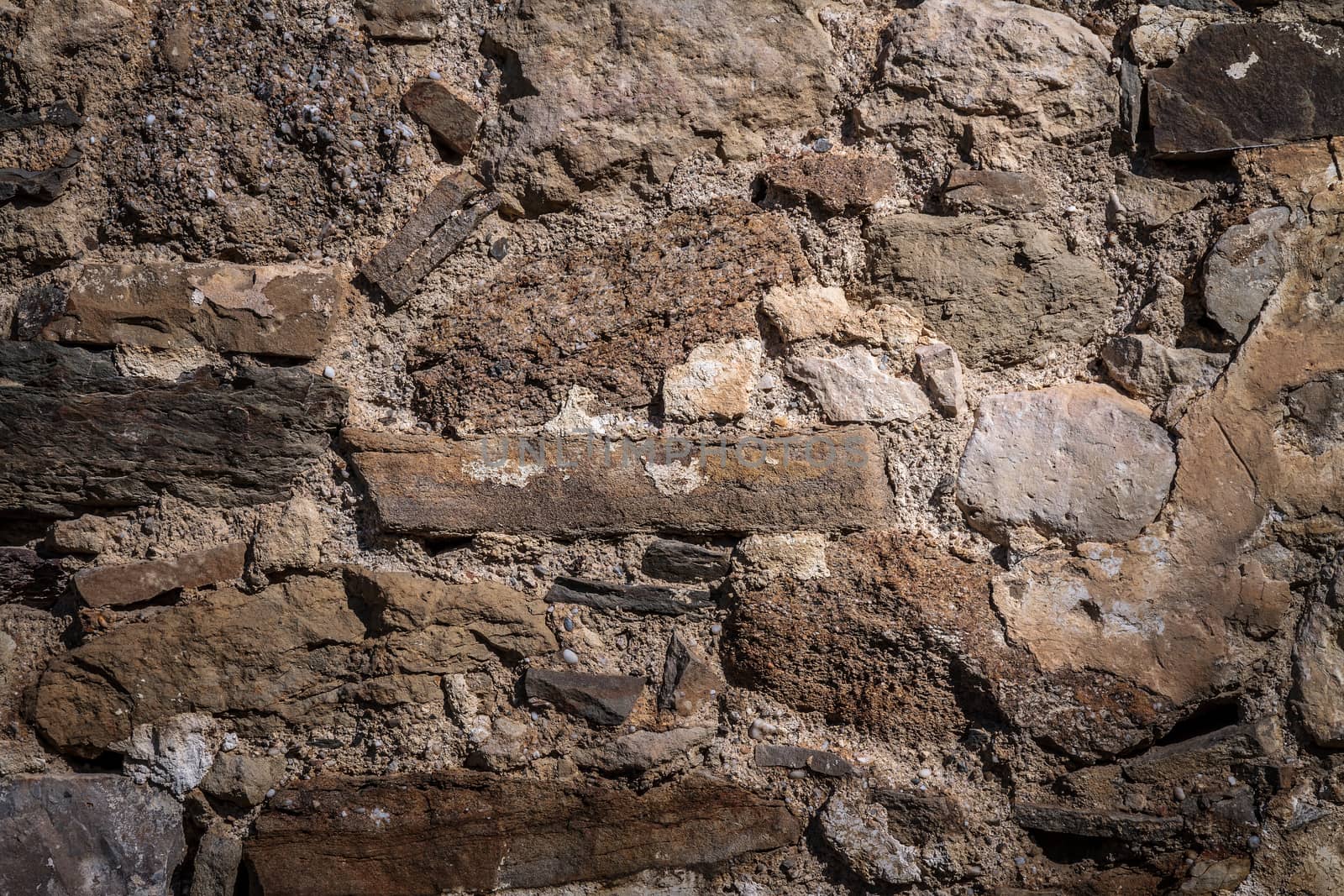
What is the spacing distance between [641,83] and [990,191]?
463mm

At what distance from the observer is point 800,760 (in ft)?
3.75

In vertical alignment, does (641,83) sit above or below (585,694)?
above

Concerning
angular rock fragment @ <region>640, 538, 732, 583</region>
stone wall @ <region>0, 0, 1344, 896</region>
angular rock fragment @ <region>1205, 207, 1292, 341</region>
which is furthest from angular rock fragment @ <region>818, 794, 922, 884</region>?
angular rock fragment @ <region>1205, 207, 1292, 341</region>

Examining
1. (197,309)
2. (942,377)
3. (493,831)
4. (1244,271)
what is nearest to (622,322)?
(942,377)

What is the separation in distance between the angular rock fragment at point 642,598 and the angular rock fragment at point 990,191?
23.4 inches

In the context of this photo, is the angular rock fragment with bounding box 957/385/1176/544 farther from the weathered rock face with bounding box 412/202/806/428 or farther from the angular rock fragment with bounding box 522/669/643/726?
the angular rock fragment with bounding box 522/669/643/726

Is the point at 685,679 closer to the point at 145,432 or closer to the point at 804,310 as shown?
the point at 804,310

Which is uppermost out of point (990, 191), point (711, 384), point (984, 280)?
point (990, 191)

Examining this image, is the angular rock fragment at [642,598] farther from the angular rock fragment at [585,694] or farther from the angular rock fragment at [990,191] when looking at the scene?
the angular rock fragment at [990,191]

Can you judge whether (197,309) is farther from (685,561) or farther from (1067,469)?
(1067,469)

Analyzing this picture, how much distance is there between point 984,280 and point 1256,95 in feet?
1.32

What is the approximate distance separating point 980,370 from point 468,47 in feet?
2.59

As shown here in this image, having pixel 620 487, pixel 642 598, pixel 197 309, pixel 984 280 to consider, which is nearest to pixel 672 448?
pixel 620 487

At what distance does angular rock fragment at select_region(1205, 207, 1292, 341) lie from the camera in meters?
1.12
